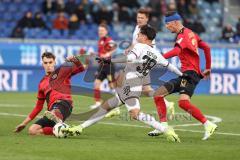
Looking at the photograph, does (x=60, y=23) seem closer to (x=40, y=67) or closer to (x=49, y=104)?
(x=40, y=67)

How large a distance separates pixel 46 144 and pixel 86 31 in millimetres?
18091

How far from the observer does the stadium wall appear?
81.1 feet

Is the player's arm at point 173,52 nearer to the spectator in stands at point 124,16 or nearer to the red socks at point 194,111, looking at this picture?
the red socks at point 194,111

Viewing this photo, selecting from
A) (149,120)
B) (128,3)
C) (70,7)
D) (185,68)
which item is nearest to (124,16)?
(128,3)

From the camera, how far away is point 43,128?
478 inches

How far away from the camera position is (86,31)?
2864 cm

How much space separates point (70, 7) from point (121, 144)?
720 inches

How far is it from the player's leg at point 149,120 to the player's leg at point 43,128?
1.48 m

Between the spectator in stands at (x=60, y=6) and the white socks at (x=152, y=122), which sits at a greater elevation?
the spectator in stands at (x=60, y=6)

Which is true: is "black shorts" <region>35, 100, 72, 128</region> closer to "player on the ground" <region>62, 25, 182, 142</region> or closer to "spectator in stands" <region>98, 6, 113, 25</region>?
"player on the ground" <region>62, 25, 182, 142</region>

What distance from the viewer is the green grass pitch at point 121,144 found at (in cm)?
965

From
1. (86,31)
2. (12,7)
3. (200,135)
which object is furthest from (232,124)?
(12,7)

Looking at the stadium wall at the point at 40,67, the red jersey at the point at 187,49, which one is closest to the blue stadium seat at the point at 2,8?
the stadium wall at the point at 40,67

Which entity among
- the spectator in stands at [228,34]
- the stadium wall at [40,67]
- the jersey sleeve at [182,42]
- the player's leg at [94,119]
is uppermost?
the jersey sleeve at [182,42]
